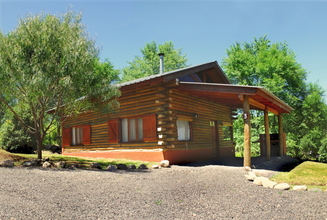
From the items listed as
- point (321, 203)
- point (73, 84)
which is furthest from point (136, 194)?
point (73, 84)

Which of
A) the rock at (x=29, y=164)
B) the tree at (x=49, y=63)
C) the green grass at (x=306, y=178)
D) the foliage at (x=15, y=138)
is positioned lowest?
the green grass at (x=306, y=178)

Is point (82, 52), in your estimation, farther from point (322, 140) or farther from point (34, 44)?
point (322, 140)

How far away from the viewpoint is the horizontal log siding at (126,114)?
1222 cm

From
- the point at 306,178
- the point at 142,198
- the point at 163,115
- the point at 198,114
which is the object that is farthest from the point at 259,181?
the point at 198,114

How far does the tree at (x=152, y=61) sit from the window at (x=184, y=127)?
2220 centimetres

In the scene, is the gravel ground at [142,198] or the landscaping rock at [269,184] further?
the landscaping rock at [269,184]

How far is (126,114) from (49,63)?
4553 millimetres

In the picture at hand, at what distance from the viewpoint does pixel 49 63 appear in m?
9.46

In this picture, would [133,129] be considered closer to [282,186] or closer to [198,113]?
[198,113]

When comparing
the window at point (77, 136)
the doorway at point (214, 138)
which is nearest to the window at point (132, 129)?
the window at point (77, 136)

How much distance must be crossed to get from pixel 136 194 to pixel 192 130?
743 cm

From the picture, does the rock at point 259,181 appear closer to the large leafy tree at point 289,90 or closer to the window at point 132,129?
the window at point 132,129

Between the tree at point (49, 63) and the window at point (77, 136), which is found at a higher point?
the tree at point (49, 63)

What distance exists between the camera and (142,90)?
1258 centimetres
